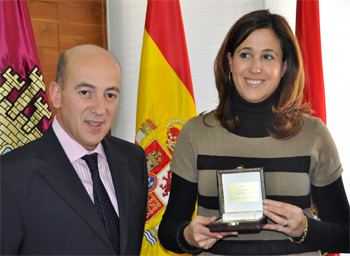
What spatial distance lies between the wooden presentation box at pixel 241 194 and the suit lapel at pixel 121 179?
39 centimetres

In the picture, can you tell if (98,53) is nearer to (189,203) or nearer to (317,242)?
(189,203)

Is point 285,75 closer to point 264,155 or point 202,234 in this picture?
point 264,155

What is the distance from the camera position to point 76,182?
5.31 feet

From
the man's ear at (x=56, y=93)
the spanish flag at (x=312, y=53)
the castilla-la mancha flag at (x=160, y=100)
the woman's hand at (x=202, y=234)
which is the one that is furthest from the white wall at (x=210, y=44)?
the man's ear at (x=56, y=93)

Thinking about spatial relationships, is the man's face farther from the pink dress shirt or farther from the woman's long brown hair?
the woman's long brown hair

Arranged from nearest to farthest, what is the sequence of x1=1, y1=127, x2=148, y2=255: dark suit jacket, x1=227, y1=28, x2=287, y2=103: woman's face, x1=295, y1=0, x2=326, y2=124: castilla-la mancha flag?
x1=1, y1=127, x2=148, y2=255: dark suit jacket < x1=227, y1=28, x2=287, y2=103: woman's face < x1=295, y1=0, x2=326, y2=124: castilla-la mancha flag

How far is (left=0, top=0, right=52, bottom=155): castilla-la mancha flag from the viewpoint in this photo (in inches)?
113

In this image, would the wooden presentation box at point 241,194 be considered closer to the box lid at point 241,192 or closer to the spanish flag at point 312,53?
the box lid at point 241,192

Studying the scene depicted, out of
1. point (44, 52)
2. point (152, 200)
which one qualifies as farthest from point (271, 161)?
point (44, 52)

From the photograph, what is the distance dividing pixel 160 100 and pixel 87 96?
62.5 inches

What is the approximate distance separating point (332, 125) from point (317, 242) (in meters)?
1.83

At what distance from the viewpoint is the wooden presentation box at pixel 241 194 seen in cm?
177

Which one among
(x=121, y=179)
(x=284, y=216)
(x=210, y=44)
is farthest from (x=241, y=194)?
(x=210, y=44)

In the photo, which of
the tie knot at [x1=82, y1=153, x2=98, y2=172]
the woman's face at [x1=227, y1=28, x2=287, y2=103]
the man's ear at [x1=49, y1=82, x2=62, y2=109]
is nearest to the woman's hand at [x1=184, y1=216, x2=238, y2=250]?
the tie knot at [x1=82, y1=153, x2=98, y2=172]
